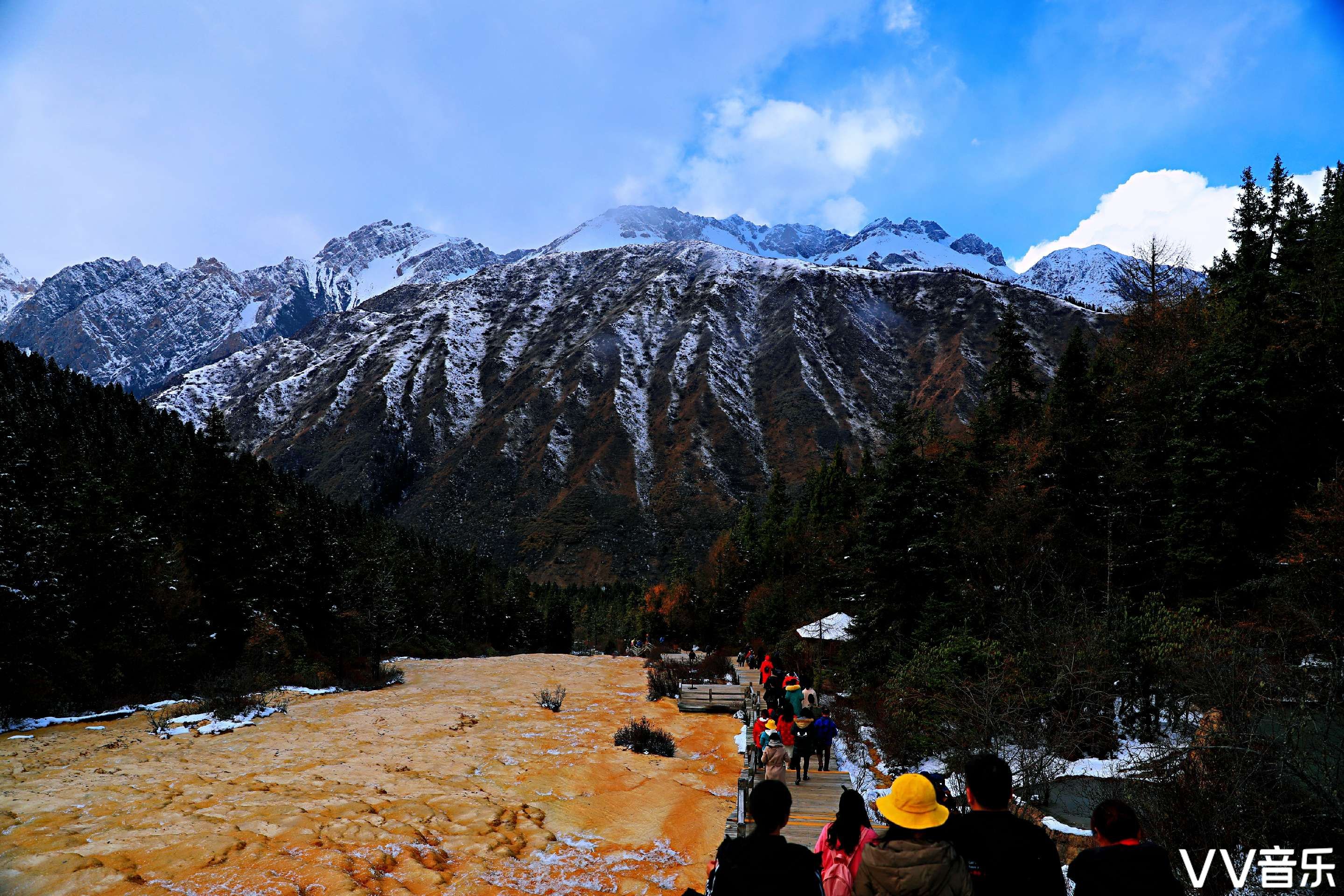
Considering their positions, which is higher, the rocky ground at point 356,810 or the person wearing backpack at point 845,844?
the person wearing backpack at point 845,844

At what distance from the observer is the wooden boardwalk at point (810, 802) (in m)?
8.59

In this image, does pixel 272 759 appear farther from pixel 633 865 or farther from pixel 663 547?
pixel 663 547

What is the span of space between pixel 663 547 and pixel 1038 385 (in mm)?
98336

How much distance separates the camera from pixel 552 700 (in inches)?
869

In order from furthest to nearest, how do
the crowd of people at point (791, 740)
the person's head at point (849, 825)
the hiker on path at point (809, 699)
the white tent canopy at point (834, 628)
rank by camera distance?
1. the white tent canopy at point (834, 628)
2. the hiker on path at point (809, 699)
3. the crowd of people at point (791, 740)
4. the person's head at point (849, 825)

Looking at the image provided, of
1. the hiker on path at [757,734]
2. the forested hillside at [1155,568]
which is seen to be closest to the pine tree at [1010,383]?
the forested hillside at [1155,568]

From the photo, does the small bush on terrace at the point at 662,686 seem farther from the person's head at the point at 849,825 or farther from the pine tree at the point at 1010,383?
the person's head at the point at 849,825

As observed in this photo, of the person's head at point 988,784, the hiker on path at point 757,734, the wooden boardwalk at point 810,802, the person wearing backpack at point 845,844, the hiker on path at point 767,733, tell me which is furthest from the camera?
the hiker on path at point 757,734

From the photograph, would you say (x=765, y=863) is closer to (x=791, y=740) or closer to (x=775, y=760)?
(x=775, y=760)

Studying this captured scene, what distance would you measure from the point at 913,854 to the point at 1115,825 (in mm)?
1113

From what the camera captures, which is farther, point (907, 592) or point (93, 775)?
point (907, 592)

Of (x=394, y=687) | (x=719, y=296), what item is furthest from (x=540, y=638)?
(x=719, y=296)

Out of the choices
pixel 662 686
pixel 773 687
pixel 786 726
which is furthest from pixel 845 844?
pixel 662 686

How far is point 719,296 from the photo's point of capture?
19425cm
